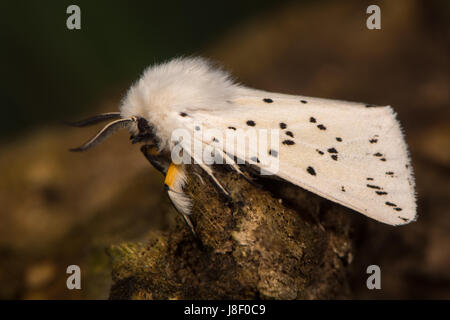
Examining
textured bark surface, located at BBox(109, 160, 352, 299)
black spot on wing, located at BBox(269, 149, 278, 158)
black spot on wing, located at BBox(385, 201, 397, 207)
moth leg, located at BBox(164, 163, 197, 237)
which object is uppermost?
black spot on wing, located at BBox(269, 149, 278, 158)

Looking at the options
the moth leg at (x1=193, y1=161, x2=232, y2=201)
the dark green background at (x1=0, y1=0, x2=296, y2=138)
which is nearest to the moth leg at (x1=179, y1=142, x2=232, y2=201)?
A: the moth leg at (x1=193, y1=161, x2=232, y2=201)

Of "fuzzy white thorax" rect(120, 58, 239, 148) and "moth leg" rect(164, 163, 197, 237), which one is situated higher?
"fuzzy white thorax" rect(120, 58, 239, 148)

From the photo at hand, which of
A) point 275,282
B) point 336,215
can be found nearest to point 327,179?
point 336,215

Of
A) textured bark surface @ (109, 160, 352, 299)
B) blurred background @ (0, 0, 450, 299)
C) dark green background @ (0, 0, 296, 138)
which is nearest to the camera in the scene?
textured bark surface @ (109, 160, 352, 299)

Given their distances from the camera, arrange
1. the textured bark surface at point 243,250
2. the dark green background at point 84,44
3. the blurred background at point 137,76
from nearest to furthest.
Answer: the textured bark surface at point 243,250
the blurred background at point 137,76
the dark green background at point 84,44

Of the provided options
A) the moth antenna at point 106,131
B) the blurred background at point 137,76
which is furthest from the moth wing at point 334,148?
the moth antenna at point 106,131

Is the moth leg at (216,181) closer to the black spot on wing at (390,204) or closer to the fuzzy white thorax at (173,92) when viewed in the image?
the fuzzy white thorax at (173,92)

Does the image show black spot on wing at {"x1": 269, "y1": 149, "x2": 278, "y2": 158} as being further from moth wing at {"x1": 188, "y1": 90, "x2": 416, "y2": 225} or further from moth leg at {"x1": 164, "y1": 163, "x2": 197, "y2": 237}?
moth leg at {"x1": 164, "y1": 163, "x2": 197, "y2": 237}

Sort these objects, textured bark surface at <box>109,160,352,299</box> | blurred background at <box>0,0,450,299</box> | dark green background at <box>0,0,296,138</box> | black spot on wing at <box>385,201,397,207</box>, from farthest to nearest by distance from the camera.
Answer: dark green background at <box>0,0,296,138</box> → blurred background at <box>0,0,450,299</box> → black spot on wing at <box>385,201,397,207</box> → textured bark surface at <box>109,160,352,299</box>
